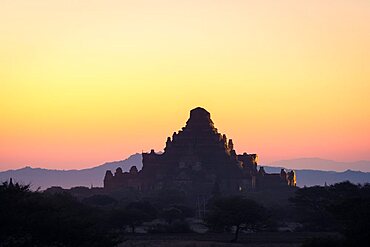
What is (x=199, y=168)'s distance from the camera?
164 metres

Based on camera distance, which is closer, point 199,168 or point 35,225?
point 35,225

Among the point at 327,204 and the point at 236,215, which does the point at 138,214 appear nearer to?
the point at 236,215

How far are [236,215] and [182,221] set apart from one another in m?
17.5

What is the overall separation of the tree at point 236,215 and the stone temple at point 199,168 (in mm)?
68472

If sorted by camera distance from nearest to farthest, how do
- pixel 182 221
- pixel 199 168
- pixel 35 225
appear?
pixel 35 225 < pixel 182 221 < pixel 199 168

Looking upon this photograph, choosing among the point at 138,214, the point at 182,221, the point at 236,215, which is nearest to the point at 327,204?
the point at 182,221

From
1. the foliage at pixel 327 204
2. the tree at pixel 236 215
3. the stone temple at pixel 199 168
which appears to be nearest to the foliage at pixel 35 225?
the foliage at pixel 327 204

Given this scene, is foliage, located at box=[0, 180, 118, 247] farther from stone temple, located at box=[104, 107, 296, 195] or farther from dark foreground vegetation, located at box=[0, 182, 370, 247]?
stone temple, located at box=[104, 107, 296, 195]

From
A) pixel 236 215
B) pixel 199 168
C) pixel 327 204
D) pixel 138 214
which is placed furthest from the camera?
pixel 199 168

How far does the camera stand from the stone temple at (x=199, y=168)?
163 metres

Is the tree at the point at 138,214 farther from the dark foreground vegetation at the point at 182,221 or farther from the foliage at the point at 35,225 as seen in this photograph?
the foliage at the point at 35,225

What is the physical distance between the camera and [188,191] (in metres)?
160

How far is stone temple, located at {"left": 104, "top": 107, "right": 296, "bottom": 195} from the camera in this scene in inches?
6407

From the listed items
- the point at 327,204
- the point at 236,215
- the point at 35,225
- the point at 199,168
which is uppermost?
the point at 199,168
